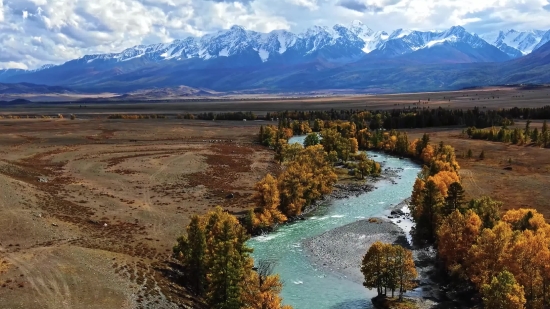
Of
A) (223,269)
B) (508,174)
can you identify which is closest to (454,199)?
(223,269)

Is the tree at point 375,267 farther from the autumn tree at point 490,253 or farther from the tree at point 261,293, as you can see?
the tree at point 261,293

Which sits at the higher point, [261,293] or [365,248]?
[261,293]

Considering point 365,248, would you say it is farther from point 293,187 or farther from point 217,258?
point 217,258

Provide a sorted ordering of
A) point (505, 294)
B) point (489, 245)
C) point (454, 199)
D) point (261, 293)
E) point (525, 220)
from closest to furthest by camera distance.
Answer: point (505, 294)
point (261, 293)
point (489, 245)
point (525, 220)
point (454, 199)

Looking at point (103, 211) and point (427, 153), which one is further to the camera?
point (427, 153)

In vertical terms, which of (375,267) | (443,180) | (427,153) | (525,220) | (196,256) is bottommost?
(375,267)

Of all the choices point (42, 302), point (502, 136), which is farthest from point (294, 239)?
point (502, 136)
